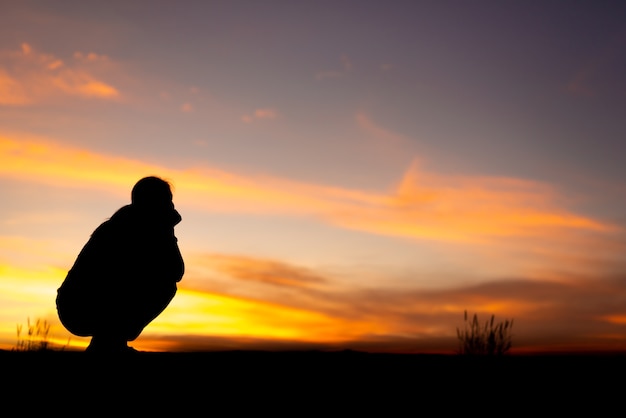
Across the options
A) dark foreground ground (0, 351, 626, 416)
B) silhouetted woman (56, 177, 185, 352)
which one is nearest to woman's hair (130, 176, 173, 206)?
silhouetted woman (56, 177, 185, 352)

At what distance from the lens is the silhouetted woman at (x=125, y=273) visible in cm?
426

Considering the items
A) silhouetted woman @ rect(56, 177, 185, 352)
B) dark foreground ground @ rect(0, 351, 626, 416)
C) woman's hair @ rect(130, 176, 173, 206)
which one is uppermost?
woman's hair @ rect(130, 176, 173, 206)

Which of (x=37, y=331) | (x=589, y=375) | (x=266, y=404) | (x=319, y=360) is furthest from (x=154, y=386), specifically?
(x=37, y=331)

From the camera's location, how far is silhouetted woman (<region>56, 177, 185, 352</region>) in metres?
4.26

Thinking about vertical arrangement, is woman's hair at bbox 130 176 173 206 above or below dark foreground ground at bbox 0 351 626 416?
above

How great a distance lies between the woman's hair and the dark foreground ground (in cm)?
108

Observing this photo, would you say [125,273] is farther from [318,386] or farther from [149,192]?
[318,386]

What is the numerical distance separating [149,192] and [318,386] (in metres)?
1.81

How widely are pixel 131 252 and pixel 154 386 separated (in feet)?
3.30

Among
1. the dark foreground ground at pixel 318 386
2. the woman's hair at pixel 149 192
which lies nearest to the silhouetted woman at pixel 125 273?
the woman's hair at pixel 149 192

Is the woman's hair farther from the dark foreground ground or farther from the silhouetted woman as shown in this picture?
the dark foreground ground

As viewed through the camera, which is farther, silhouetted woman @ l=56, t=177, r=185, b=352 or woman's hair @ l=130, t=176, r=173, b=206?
woman's hair @ l=130, t=176, r=173, b=206

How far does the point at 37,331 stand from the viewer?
9.58 m

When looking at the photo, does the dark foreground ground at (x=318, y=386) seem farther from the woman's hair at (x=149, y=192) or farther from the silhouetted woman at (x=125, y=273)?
the woman's hair at (x=149, y=192)
